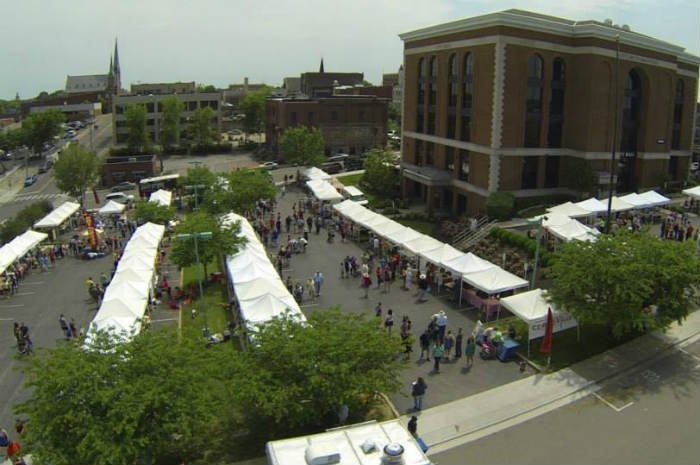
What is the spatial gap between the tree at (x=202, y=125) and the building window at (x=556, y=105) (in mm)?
68724

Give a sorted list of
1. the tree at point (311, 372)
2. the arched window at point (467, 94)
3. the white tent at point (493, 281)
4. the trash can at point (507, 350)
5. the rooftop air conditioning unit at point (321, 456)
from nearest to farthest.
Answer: the rooftop air conditioning unit at point (321, 456) → the tree at point (311, 372) → the trash can at point (507, 350) → the white tent at point (493, 281) → the arched window at point (467, 94)

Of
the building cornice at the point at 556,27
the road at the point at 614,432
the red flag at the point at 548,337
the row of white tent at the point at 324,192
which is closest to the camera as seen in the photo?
the road at the point at 614,432

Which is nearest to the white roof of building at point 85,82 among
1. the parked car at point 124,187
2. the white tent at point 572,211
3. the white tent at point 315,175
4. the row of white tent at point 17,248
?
the parked car at point 124,187

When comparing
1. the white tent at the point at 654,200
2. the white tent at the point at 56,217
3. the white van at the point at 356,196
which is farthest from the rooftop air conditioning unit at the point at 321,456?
the white tent at the point at 56,217

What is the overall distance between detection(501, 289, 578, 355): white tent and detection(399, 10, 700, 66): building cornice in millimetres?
25730

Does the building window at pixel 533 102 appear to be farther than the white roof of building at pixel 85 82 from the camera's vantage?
No

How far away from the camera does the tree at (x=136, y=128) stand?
9644 centimetres

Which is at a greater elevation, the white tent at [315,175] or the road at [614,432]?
the white tent at [315,175]

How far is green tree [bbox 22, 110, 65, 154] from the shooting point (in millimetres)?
102688

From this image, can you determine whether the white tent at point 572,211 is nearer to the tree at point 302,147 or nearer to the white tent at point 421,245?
the white tent at point 421,245

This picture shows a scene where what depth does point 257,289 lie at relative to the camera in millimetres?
26391

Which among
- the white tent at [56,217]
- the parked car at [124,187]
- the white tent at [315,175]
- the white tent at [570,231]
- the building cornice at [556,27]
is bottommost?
the parked car at [124,187]

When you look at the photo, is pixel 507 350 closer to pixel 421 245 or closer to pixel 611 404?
pixel 611 404

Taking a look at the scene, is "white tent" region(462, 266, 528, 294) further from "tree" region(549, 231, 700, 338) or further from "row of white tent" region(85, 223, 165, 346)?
"row of white tent" region(85, 223, 165, 346)
